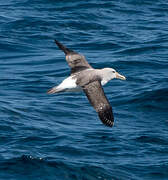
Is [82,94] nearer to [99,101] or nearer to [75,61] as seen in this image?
[75,61]

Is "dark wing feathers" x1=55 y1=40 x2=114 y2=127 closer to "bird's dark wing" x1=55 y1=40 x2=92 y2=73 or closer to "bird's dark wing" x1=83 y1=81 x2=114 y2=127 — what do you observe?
"bird's dark wing" x1=83 y1=81 x2=114 y2=127

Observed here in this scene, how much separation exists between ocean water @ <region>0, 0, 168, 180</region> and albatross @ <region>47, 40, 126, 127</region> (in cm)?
127

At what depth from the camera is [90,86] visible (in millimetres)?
13875

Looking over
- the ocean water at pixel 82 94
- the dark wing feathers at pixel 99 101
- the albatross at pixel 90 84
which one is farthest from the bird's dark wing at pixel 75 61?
the ocean water at pixel 82 94

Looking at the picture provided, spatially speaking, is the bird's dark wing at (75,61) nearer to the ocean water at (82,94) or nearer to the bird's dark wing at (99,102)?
the bird's dark wing at (99,102)

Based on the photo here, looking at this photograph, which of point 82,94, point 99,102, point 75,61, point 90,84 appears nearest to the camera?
point 99,102

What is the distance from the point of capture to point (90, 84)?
1395cm

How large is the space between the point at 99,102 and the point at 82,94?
5413mm

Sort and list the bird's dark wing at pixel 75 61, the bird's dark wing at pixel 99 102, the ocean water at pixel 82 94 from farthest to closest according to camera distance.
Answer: the bird's dark wing at pixel 75 61 → the ocean water at pixel 82 94 → the bird's dark wing at pixel 99 102

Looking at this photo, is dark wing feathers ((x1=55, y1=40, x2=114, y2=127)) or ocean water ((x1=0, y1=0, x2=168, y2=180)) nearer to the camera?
dark wing feathers ((x1=55, y1=40, x2=114, y2=127))

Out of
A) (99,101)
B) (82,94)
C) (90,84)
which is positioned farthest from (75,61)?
(82,94)

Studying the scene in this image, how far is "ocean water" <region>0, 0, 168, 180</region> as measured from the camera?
45.7ft

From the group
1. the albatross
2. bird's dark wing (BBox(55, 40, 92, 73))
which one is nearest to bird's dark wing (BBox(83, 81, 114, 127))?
the albatross

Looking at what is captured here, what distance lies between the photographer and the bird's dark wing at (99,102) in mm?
13352
